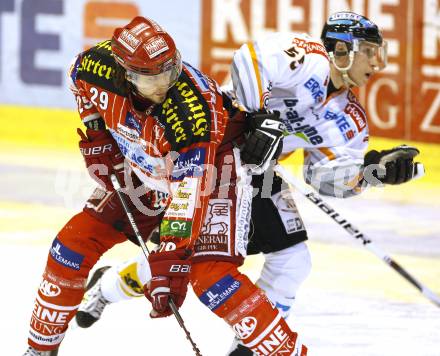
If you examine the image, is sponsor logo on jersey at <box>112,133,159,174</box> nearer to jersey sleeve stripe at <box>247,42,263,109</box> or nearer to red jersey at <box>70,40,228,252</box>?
red jersey at <box>70,40,228,252</box>

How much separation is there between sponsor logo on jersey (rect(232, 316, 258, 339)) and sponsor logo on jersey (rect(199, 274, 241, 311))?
0.08 metres

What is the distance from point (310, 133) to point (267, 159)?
31.7 inches

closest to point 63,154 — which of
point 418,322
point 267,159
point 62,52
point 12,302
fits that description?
point 62,52

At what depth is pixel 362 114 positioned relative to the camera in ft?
15.4

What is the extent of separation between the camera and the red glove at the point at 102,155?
13.5 ft

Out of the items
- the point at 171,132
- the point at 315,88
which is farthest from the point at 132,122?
the point at 315,88

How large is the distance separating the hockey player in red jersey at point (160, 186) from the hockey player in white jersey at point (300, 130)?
27cm

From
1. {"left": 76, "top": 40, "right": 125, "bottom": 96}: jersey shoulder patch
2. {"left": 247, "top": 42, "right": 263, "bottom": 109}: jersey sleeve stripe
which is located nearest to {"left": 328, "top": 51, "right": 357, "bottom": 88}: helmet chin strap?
{"left": 247, "top": 42, "right": 263, "bottom": 109}: jersey sleeve stripe

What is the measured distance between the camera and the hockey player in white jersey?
14.1 feet

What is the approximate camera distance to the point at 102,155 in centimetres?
414

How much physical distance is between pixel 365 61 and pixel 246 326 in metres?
1.45

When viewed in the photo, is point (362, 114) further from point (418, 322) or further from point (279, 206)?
point (418, 322)

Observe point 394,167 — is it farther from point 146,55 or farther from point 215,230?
point 146,55

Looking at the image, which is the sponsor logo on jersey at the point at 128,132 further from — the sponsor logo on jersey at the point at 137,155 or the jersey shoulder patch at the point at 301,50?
the jersey shoulder patch at the point at 301,50
